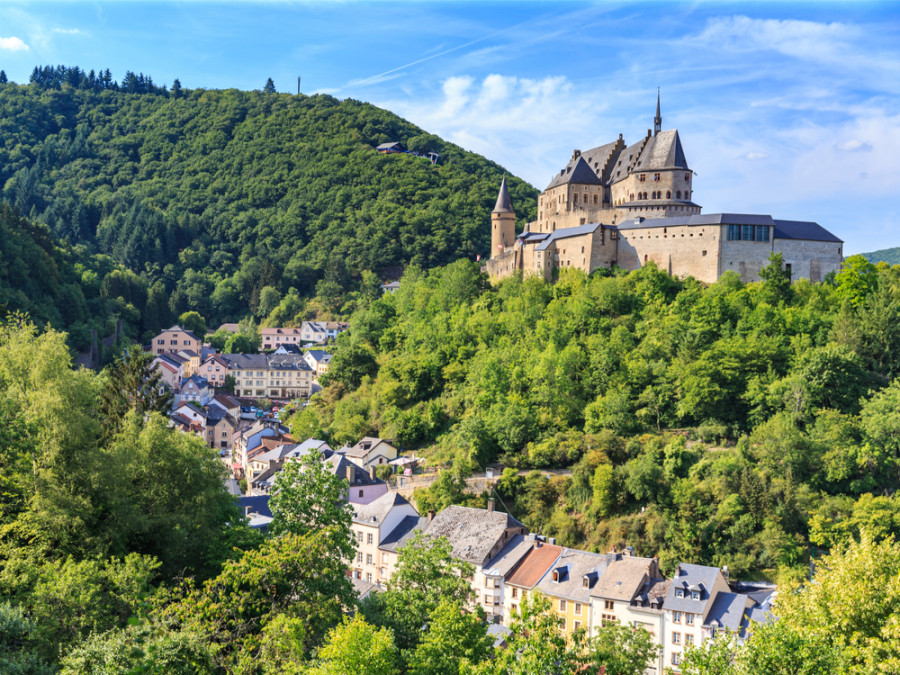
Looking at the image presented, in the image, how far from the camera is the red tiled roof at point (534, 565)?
39.3m

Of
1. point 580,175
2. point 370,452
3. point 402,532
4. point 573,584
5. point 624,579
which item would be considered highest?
point 580,175

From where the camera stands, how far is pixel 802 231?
183 ft

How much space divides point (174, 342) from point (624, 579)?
74.4 metres

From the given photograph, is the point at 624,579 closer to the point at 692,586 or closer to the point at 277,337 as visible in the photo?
the point at 692,586

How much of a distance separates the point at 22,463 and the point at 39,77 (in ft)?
644

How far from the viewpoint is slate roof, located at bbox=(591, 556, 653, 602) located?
3603cm

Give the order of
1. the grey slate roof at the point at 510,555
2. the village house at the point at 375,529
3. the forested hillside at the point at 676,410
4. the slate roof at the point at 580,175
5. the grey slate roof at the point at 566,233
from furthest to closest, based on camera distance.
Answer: the slate roof at the point at 580,175 → the grey slate roof at the point at 566,233 → the village house at the point at 375,529 → the forested hillside at the point at 676,410 → the grey slate roof at the point at 510,555

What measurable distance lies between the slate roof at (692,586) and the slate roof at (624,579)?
1.40 metres

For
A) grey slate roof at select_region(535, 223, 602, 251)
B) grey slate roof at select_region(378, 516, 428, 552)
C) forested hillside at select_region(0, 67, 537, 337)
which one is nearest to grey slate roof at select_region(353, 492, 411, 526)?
grey slate roof at select_region(378, 516, 428, 552)

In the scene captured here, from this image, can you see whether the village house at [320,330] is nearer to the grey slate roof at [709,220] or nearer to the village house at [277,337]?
the village house at [277,337]

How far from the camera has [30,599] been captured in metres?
16.7

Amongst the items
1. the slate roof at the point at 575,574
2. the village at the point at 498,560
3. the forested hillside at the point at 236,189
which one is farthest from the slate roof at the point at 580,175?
the forested hillside at the point at 236,189

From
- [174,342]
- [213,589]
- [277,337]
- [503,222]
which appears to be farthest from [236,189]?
[213,589]

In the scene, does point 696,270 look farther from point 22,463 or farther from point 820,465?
point 22,463
